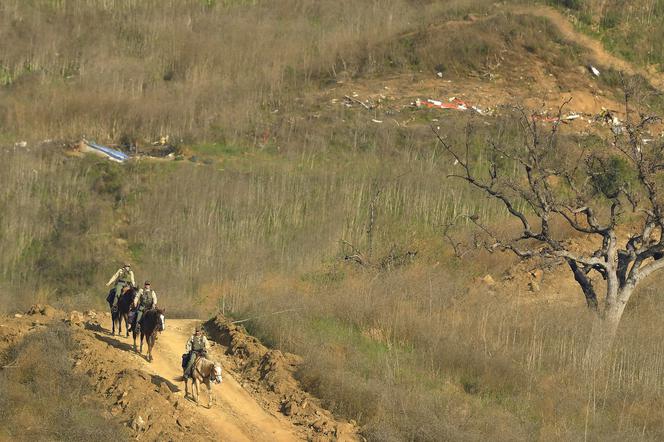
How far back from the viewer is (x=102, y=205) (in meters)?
35.0

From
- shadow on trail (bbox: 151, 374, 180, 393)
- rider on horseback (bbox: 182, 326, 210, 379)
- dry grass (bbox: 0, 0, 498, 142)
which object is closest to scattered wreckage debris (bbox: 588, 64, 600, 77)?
dry grass (bbox: 0, 0, 498, 142)

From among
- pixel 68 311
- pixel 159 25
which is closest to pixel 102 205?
pixel 68 311

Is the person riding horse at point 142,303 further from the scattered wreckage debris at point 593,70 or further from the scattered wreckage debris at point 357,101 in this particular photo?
the scattered wreckage debris at point 593,70

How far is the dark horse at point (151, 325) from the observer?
1928 cm

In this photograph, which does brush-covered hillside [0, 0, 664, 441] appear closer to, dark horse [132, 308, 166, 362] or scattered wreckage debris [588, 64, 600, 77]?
scattered wreckage debris [588, 64, 600, 77]

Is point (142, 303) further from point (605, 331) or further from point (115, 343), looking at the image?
point (605, 331)

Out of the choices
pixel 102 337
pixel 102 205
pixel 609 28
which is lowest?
pixel 102 205

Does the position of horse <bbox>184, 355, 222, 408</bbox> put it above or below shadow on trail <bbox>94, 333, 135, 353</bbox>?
above

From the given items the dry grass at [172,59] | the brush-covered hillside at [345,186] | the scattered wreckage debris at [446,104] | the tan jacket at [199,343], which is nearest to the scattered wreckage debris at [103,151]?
the brush-covered hillside at [345,186]

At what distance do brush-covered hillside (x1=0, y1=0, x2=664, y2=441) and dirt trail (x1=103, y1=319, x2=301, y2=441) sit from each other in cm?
111

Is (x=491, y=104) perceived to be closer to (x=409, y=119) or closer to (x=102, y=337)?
(x=409, y=119)

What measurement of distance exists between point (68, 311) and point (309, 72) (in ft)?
77.4

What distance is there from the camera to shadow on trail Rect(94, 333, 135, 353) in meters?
20.4

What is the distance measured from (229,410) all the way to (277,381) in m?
1.29
